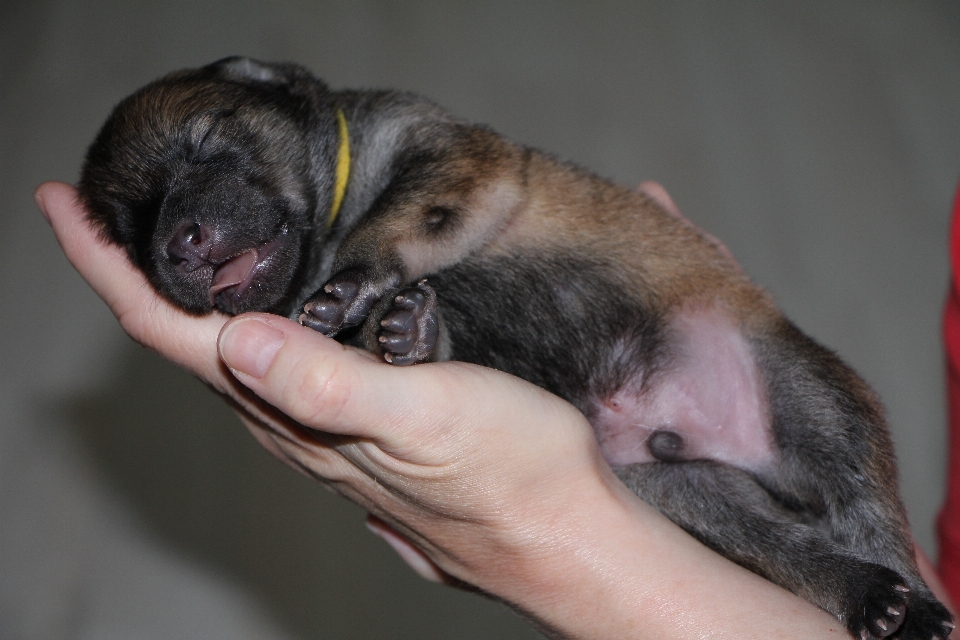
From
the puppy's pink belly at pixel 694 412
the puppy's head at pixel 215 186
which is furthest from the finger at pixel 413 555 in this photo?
the puppy's head at pixel 215 186

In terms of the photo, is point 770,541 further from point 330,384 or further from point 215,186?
point 215,186

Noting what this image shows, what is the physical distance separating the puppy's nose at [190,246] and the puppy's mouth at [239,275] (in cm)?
8

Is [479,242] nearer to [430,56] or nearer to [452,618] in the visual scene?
[452,618]

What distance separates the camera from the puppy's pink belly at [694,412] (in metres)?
2.12

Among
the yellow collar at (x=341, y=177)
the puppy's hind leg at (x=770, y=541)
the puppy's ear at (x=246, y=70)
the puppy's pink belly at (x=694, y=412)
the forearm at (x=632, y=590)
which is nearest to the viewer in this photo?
Answer: the forearm at (x=632, y=590)

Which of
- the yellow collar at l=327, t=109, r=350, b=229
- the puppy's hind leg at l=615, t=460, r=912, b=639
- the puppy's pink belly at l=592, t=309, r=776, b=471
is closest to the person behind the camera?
the puppy's hind leg at l=615, t=460, r=912, b=639

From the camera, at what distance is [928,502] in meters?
4.55

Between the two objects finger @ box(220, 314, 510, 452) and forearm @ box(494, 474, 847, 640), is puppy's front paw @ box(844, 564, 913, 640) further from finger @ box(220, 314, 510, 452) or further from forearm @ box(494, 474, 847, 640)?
finger @ box(220, 314, 510, 452)

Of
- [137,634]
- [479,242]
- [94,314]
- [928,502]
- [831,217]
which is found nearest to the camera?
[479,242]

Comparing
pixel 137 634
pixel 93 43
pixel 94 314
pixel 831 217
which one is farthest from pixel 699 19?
pixel 137 634

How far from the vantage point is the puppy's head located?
1.89 m

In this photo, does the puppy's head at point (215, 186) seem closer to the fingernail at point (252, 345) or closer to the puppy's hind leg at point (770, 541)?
the fingernail at point (252, 345)

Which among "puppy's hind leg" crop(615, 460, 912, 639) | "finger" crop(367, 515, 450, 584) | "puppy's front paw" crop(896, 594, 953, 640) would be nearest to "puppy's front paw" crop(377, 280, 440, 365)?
"puppy's hind leg" crop(615, 460, 912, 639)

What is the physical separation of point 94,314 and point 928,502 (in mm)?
4850
